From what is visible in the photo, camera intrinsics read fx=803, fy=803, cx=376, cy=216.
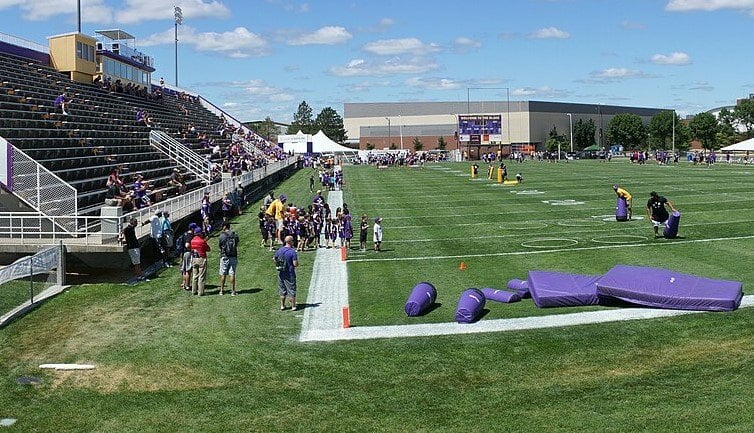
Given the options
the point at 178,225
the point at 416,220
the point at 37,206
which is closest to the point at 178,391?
the point at 37,206

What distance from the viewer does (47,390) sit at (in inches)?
433

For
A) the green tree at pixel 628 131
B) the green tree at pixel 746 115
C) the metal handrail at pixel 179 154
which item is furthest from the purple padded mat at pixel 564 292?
the green tree at pixel 746 115

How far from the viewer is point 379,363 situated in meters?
12.0

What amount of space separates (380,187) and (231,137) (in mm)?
21128

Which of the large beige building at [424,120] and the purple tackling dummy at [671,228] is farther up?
the large beige building at [424,120]

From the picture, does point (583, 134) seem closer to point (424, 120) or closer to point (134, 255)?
point (424, 120)

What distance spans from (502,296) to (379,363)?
4460mm

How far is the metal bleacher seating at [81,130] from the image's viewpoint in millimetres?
27031

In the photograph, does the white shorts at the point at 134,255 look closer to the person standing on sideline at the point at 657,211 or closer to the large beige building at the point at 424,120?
the person standing on sideline at the point at 657,211

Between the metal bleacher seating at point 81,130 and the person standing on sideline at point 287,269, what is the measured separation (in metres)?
9.30

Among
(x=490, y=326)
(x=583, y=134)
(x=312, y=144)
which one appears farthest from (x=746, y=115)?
(x=490, y=326)

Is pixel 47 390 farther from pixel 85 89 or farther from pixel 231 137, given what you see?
pixel 231 137

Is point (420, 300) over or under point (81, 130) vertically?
under

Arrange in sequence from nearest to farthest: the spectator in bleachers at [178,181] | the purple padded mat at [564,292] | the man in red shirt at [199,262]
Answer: the purple padded mat at [564,292], the man in red shirt at [199,262], the spectator in bleachers at [178,181]
